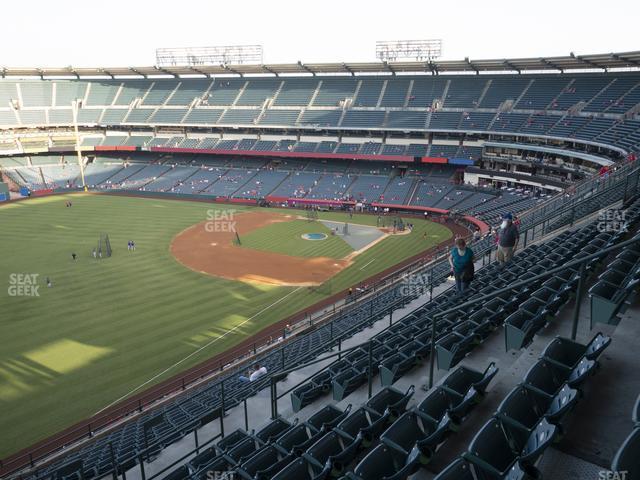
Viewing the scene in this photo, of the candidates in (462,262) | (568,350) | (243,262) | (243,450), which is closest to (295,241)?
(243,262)

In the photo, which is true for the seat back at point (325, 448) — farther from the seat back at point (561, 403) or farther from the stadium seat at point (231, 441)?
the seat back at point (561, 403)

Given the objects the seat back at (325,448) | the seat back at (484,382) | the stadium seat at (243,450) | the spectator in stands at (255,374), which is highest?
the seat back at (484,382)

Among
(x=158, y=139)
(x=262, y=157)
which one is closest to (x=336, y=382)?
(x=262, y=157)

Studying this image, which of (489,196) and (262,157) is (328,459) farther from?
(262,157)

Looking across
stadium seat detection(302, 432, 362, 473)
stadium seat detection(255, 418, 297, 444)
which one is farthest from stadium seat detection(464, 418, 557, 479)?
stadium seat detection(255, 418, 297, 444)

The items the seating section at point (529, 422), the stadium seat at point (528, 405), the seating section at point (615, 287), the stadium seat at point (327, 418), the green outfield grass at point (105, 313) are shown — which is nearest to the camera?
the seating section at point (529, 422)

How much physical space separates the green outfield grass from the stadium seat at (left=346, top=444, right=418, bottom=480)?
16360 mm

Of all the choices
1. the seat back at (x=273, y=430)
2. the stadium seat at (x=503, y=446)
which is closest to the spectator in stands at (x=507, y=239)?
the seat back at (x=273, y=430)

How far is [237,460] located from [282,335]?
619 inches

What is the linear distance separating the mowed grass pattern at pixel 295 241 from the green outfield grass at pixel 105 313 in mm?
2013

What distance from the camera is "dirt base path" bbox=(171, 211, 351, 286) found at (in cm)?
3450

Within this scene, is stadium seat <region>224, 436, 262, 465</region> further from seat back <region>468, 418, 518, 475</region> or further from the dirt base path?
the dirt base path

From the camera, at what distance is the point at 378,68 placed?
2566 inches

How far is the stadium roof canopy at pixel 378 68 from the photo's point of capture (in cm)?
4866
